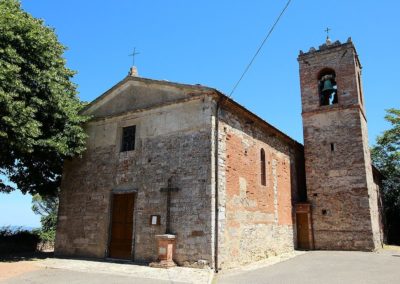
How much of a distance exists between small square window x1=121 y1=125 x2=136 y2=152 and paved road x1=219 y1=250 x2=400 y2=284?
19.5 feet

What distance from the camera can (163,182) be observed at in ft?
37.1

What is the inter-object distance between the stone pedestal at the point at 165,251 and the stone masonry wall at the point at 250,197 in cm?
150

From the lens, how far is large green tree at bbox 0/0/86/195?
10.1m

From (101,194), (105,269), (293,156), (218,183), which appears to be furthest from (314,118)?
(105,269)

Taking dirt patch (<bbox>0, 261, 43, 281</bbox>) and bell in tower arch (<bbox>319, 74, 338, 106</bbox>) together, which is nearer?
dirt patch (<bbox>0, 261, 43, 281</bbox>)

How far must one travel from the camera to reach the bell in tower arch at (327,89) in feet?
59.0

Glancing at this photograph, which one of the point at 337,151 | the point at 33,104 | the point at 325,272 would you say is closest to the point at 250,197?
the point at 325,272

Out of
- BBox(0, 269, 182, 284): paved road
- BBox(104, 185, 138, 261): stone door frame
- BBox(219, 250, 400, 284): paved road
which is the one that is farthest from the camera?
BBox(104, 185, 138, 261): stone door frame

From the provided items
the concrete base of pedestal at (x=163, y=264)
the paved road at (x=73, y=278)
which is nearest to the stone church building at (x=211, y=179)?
the concrete base of pedestal at (x=163, y=264)

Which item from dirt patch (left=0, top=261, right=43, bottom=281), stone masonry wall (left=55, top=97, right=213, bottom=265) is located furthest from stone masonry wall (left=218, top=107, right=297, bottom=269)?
dirt patch (left=0, top=261, right=43, bottom=281)

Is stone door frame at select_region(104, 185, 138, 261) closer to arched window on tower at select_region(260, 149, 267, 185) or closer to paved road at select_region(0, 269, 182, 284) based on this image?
paved road at select_region(0, 269, 182, 284)

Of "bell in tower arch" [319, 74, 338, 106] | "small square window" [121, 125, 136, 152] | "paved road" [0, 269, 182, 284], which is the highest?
"bell in tower arch" [319, 74, 338, 106]

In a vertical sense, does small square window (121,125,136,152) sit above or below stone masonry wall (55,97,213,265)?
above

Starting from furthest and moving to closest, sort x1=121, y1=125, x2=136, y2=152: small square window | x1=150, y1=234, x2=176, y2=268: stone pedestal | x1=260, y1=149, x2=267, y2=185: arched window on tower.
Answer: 1. x1=260, y1=149, x2=267, y2=185: arched window on tower
2. x1=121, y1=125, x2=136, y2=152: small square window
3. x1=150, y1=234, x2=176, y2=268: stone pedestal
